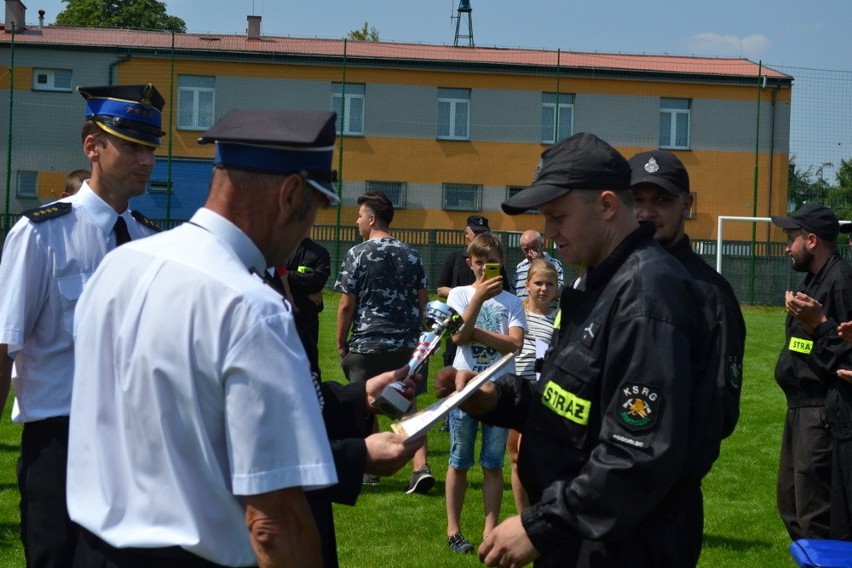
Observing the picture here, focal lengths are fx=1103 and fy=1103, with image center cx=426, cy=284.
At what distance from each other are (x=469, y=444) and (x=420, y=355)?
3.71 metres

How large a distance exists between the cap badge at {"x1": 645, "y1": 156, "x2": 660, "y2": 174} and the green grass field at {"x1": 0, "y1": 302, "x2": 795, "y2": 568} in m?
3.42

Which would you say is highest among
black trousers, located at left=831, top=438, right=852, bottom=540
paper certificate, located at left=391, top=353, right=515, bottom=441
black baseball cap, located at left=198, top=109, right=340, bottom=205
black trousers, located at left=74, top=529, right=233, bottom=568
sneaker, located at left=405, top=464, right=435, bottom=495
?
black baseball cap, located at left=198, top=109, right=340, bottom=205

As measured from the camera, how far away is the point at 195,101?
35.1 m

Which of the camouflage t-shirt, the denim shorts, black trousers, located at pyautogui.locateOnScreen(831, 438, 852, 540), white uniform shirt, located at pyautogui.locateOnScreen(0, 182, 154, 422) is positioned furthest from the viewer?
the camouflage t-shirt

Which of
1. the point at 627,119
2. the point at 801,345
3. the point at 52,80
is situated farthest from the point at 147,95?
the point at 627,119

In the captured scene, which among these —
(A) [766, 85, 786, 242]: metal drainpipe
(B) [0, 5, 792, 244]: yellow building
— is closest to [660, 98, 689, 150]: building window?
(B) [0, 5, 792, 244]: yellow building

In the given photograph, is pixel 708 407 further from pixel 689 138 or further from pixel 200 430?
pixel 689 138

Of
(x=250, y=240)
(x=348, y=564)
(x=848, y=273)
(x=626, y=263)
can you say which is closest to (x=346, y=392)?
(x=626, y=263)

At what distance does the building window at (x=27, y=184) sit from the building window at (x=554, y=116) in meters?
15.8

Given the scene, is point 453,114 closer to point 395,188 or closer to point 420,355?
point 395,188

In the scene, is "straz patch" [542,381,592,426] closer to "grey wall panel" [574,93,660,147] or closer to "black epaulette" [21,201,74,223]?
"black epaulette" [21,201,74,223]

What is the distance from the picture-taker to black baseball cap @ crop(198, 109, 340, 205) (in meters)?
2.46

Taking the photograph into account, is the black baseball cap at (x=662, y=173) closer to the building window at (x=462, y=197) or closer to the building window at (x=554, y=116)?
the building window at (x=554, y=116)

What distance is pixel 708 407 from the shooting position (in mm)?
3256
